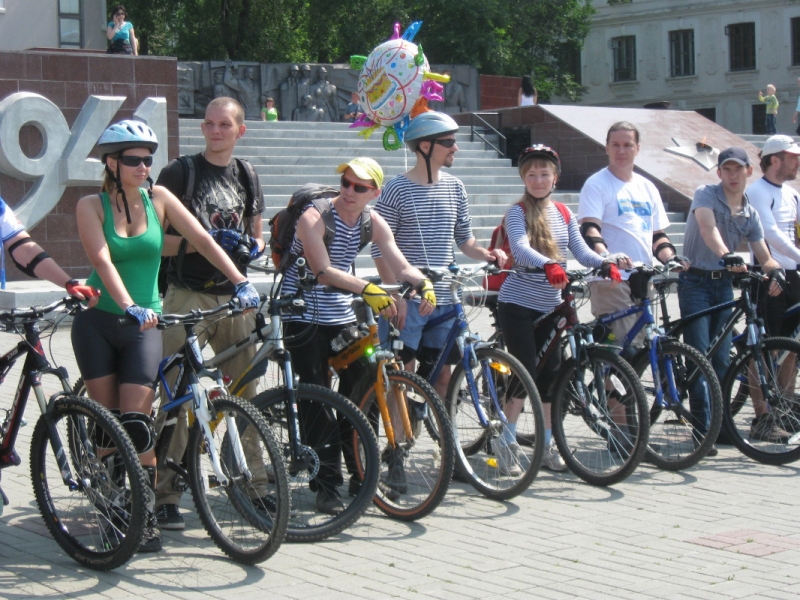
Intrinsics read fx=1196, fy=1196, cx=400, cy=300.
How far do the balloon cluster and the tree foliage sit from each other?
31728mm

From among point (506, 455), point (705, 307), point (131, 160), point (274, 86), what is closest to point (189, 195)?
point (131, 160)

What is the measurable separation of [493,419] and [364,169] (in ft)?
4.56

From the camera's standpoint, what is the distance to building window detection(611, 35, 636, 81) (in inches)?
2287

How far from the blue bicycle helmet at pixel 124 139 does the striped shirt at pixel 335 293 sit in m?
1.04

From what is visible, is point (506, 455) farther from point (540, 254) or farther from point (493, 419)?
point (540, 254)

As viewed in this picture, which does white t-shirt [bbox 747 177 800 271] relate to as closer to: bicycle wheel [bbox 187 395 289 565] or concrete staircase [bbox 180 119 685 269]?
bicycle wheel [bbox 187 395 289 565]

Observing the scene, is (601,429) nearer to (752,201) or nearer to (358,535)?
(358,535)

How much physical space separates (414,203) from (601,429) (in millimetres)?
1526

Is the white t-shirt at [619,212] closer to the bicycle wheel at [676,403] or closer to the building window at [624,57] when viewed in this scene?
the bicycle wheel at [676,403]

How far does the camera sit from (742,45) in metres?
54.5

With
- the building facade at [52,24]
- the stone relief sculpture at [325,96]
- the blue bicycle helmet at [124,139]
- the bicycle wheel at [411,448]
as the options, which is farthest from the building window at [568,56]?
the blue bicycle helmet at [124,139]

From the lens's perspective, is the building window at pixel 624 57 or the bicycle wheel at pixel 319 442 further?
the building window at pixel 624 57

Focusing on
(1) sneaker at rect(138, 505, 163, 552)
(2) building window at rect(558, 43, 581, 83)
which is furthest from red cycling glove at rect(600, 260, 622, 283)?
(2) building window at rect(558, 43, 581, 83)

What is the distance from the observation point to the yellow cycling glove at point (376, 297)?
17.1 feet
